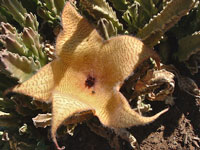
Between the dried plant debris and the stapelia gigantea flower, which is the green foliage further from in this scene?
the stapelia gigantea flower

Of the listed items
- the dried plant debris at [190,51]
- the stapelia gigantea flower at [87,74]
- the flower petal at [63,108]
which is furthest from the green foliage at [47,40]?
the flower petal at [63,108]

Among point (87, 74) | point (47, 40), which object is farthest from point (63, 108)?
point (47, 40)

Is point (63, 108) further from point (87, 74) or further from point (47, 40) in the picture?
point (47, 40)

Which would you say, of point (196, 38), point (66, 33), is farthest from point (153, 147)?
point (66, 33)

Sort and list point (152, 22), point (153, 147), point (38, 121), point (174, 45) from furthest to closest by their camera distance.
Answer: point (174, 45)
point (153, 147)
point (152, 22)
point (38, 121)

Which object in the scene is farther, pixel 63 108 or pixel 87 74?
pixel 87 74

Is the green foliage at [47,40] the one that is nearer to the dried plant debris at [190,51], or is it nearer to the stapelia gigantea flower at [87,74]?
the dried plant debris at [190,51]

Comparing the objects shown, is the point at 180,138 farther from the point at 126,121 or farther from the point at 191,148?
the point at 126,121
